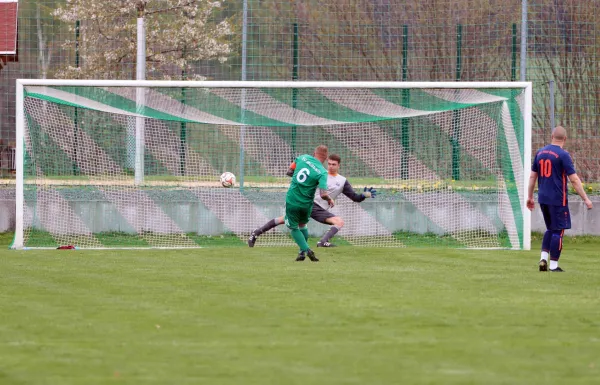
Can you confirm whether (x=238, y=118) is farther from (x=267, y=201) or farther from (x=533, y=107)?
(x=533, y=107)

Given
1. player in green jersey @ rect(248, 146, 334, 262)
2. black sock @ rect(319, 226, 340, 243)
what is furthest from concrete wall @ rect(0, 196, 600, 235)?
player in green jersey @ rect(248, 146, 334, 262)

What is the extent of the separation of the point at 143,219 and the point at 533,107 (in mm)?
6712

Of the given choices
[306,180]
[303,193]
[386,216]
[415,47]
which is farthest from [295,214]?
[415,47]

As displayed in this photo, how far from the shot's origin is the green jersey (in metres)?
13.0

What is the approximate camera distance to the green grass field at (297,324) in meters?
5.65

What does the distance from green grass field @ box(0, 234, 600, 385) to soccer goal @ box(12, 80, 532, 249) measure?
3957 mm

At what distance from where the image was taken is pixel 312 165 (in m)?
13.0

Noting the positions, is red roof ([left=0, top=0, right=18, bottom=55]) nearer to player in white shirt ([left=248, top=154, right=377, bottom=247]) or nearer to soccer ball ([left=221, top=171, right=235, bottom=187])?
soccer ball ([left=221, top=171, right=235, bottom=187])

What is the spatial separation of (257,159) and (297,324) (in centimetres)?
964

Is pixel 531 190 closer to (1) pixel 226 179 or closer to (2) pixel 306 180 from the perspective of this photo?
(2) pixel 306 180

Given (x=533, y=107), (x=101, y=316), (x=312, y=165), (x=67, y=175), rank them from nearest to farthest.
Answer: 1. (x=101, y=316)
2. (x=312, y=165)
3. (x=67, y=175)
4. (x=533, y=107)

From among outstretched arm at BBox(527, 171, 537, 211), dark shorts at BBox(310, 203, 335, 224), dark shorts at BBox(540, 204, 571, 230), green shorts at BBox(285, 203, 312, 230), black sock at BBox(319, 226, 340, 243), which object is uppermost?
outstretched arm at BBox(527, 171, 537, 211)

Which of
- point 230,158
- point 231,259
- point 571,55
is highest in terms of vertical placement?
point 571,55

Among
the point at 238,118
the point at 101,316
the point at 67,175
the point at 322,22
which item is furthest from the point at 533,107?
the point at 101,316
